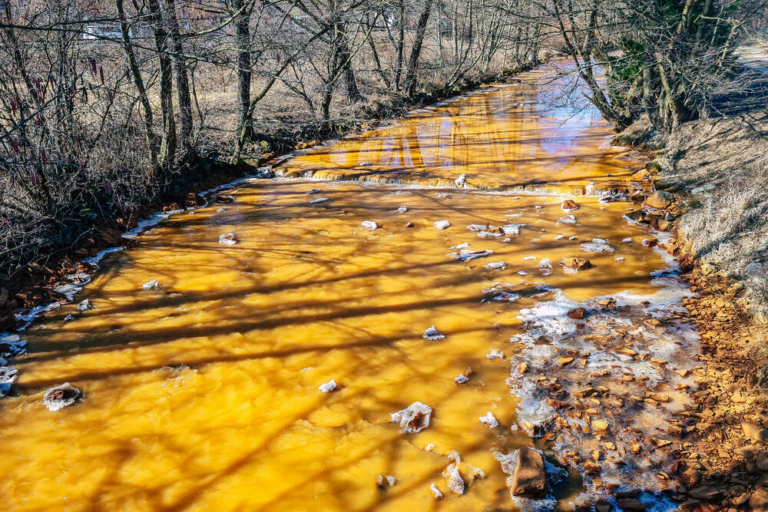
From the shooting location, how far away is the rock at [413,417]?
3.35m

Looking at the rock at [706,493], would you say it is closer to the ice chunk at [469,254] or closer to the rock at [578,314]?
the rock at [578,314]

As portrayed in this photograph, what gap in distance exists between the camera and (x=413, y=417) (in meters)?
3.41

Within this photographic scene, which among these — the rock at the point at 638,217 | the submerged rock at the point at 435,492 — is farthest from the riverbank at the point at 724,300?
the submerged rock at the point at 435,492

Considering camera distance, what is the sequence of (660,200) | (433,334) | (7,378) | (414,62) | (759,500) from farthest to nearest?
(414,62) → (660,200) → (433,334) → (7,378) → (759,500)

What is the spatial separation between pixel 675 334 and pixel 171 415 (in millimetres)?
3875

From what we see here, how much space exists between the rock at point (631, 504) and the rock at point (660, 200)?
4729mm

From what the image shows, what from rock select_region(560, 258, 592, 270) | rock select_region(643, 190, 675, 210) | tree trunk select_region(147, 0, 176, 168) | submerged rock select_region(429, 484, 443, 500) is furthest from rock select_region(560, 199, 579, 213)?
tree trunk select_region(147, 0, 176, 168)

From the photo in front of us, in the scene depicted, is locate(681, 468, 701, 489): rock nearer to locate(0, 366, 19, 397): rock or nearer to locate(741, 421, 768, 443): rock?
locate(741, 421, 768, 443): rock

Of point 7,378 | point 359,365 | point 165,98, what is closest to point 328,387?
point 359,365

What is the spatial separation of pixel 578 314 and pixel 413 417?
5.95ft

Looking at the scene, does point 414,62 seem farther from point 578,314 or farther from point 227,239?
point 578,314

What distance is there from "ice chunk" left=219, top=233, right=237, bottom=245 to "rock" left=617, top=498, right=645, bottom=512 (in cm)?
486

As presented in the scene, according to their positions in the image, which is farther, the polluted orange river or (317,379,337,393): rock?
(317,379,337,393): rock

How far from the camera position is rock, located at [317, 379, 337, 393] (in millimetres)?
3717
